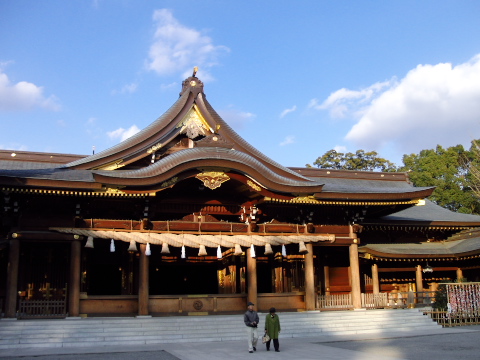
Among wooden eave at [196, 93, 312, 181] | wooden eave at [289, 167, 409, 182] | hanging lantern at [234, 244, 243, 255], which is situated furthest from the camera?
wooden eave at [289, 167, 409, 182]

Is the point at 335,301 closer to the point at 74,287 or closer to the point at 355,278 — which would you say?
the point at 355,278

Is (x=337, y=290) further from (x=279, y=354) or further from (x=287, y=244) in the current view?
(x=279, y=354)

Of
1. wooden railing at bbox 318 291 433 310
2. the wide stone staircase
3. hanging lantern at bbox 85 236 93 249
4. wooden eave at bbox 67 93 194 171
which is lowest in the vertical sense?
the wide stone staircase

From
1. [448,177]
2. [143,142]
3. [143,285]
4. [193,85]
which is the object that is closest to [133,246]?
[143,285]

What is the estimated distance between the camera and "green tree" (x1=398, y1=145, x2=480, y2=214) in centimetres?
4647

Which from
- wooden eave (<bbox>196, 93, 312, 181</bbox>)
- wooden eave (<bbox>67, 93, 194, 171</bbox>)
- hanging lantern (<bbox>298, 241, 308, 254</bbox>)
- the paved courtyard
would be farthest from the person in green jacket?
wooden eave (<bbox>67, 93, 194, 171</bbox>)

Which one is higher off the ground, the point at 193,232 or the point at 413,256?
the point at 193,232

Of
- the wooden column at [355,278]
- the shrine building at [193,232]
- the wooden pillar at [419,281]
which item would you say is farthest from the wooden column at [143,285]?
the wooden pillar at [419,281]

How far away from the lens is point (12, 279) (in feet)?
56.4

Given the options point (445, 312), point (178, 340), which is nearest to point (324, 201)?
point (445, 312)

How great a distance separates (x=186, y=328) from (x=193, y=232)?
13.0 ft

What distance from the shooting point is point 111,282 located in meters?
20.9

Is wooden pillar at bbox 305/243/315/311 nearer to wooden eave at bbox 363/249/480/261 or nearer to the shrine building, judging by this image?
the shrine building

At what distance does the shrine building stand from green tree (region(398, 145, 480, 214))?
22631mm
